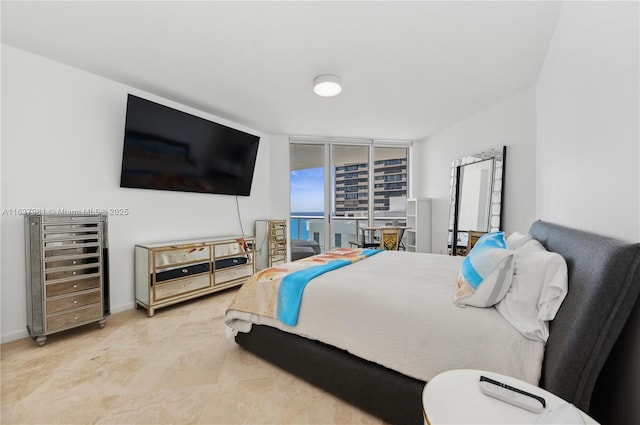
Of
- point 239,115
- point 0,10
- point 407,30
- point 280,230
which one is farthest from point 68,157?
point 407,30

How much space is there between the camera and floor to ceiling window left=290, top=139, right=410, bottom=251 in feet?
17.3

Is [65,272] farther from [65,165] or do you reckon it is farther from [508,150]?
[508,150]

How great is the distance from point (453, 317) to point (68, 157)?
3.48m

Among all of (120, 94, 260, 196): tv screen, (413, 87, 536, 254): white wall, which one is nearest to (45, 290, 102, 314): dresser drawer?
(120, 94, 260, 196): tv screen

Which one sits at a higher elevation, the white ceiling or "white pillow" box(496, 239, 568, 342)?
the white ceiling

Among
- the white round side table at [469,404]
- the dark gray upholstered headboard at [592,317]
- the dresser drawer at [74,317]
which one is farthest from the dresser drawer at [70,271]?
the dark gray upholstered headboard at [592,317]

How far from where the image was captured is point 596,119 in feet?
4.42

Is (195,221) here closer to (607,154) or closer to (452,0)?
(452,0)

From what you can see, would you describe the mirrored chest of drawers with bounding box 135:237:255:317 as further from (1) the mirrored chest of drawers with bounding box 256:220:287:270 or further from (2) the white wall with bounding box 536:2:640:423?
(2) the white wall with bounding box 536:2:640:423

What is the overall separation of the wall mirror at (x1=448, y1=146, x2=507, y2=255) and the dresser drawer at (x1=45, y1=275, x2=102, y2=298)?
436cm

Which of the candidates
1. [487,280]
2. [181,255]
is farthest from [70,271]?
[487,280]

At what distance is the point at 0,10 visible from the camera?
1887 mm

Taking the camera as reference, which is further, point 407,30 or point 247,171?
point 247,171

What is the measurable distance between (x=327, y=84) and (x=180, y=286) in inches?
107
